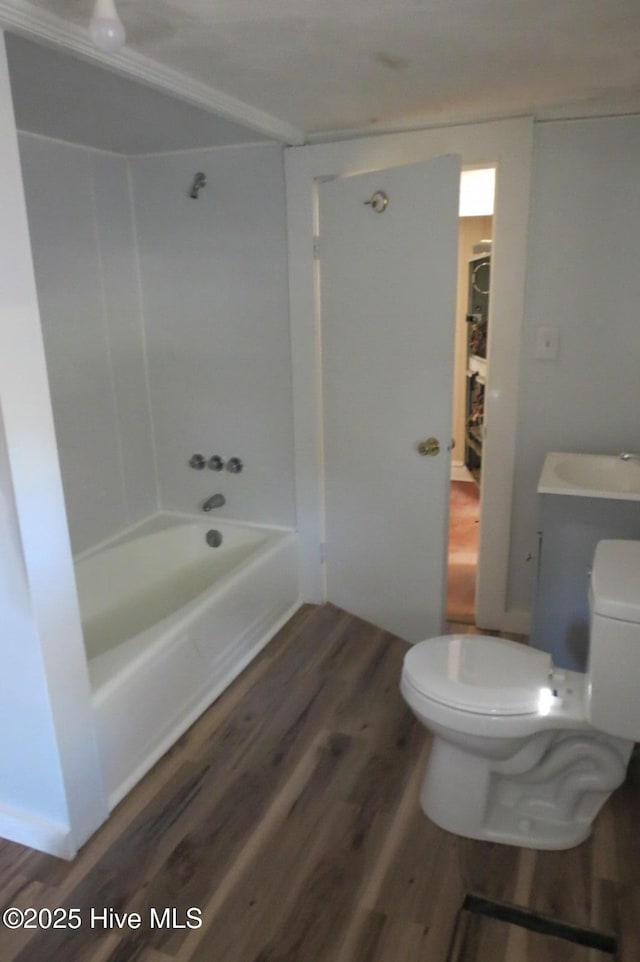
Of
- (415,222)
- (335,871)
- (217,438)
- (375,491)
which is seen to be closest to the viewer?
(335,871)

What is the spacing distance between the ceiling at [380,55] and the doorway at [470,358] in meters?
1.68

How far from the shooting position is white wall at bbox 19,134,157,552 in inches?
104

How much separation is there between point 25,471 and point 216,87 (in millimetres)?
1306

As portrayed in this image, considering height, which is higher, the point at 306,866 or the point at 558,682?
the point at 558,682

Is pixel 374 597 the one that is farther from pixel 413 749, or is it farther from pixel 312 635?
pixel 413 749

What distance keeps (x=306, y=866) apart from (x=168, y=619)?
91 cm

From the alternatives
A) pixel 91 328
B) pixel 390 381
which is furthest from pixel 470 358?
pixel 91 328

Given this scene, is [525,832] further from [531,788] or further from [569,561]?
[569,561]

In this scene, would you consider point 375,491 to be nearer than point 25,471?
No

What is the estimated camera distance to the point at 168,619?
2324 mm

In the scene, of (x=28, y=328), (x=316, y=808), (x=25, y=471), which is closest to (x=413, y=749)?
(x=316, y=808)

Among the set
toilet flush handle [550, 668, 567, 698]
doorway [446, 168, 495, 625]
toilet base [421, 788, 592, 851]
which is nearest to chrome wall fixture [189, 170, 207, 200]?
doorway [446, 168, 495, 625]

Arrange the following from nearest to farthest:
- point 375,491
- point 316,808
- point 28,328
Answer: point 28,328, point 316,808, point 375,491

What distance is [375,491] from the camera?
2.77m
